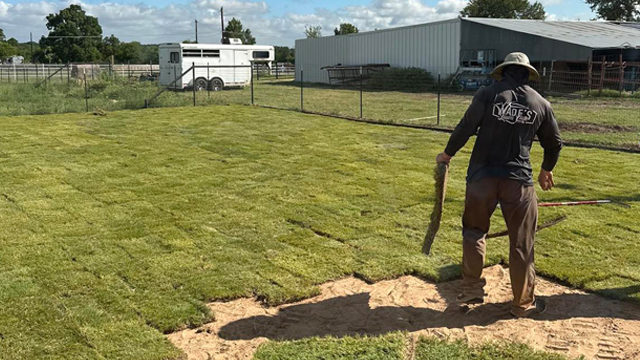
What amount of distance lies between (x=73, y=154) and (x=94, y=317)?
792 centimetres

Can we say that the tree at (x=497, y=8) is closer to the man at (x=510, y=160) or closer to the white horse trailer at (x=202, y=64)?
the white horse trailer at (x=202, y=64)

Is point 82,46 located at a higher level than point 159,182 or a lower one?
higher

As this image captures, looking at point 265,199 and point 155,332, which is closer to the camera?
point 155,332

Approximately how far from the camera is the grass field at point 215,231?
179 inches

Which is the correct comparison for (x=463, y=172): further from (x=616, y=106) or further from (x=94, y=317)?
(x=616, y=106)

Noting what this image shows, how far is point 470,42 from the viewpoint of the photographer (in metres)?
35.4

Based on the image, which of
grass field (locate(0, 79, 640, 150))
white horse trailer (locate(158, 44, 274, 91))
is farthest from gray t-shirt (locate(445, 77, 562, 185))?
white horse trailer (locate(158, 44, 274, 91))

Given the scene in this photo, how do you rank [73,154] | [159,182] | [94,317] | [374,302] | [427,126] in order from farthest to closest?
1. [427,126]
2. [73,154]
3. [159,182]
4. [374,302]
5. [94,317]

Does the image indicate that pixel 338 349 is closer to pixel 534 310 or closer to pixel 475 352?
pixel 475 352

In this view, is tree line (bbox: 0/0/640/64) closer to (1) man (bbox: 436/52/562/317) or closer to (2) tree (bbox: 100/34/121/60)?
(2) tree (bbox: 100/34/121/60)

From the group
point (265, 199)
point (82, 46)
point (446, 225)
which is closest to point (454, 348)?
point (446, 225)

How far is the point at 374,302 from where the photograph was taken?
4.82 m

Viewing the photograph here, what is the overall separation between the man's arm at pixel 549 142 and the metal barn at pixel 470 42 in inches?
1113

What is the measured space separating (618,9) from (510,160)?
77684mm
